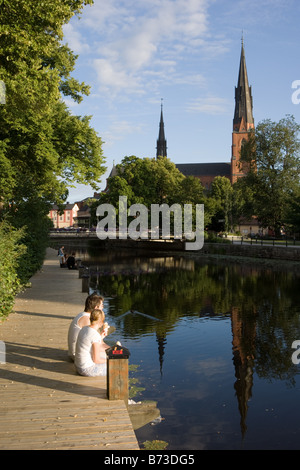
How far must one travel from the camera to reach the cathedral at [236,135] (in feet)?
385

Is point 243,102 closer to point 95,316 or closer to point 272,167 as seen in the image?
point 272,167

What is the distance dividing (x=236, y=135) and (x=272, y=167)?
227 ft

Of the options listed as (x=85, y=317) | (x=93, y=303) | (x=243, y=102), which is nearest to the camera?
(x=93, y=303)

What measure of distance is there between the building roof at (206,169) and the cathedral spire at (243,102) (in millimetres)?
24058

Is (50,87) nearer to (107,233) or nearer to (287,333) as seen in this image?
(287,333)

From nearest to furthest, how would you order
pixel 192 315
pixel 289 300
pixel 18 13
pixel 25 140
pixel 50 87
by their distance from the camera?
pixel 18 13, pixel 50 87, pixel 192 315, pixel 25 140, pixel 289 300

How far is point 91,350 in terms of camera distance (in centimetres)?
802

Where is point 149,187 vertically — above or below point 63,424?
above

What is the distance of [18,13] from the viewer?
1234 centimetres

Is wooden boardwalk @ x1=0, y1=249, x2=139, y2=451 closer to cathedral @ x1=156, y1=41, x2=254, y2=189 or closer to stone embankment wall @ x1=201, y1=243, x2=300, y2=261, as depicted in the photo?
stone embankment wall @ x1=201, y1=243, x2=300, y2=261
